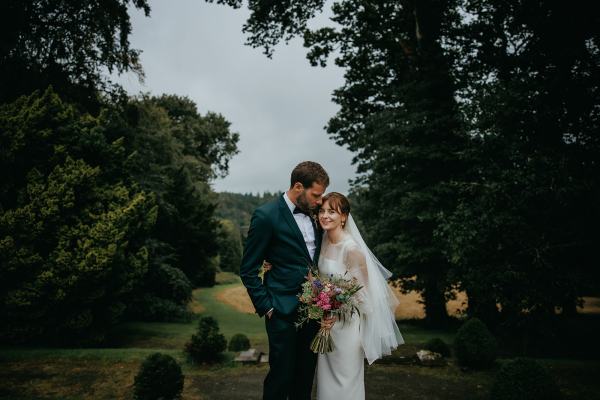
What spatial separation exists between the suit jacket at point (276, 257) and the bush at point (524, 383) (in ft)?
11.1

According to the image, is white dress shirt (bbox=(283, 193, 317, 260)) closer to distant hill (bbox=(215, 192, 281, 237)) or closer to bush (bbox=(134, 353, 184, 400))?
bush (bbox=(134, 353, 184, 400))

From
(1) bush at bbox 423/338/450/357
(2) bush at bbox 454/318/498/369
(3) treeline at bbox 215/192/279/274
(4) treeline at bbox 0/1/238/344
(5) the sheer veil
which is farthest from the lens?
(3) treeline at bbox 215/192/279/274

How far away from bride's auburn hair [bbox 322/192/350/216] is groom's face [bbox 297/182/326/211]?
44cm

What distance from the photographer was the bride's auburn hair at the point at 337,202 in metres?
4.18

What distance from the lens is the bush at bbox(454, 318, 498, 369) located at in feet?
25.4

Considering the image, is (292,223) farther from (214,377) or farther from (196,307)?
(196,307)

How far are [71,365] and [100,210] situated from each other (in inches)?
180

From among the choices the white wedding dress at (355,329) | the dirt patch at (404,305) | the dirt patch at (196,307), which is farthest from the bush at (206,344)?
the dirt patch at (404,305)

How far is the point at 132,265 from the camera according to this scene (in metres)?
11.9

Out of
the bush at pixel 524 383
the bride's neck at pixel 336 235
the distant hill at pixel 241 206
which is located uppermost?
the distant hill at pixel 241 206

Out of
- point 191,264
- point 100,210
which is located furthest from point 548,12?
point 191,264

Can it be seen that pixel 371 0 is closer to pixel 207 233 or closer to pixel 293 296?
pixel 293 296

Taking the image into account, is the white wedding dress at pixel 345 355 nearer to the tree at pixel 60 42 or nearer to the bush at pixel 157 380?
the bush at pixel 157 380

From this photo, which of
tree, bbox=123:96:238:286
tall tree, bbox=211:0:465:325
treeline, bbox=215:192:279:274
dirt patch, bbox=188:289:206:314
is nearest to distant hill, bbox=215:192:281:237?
treeline, bbox=215:192:279:274
